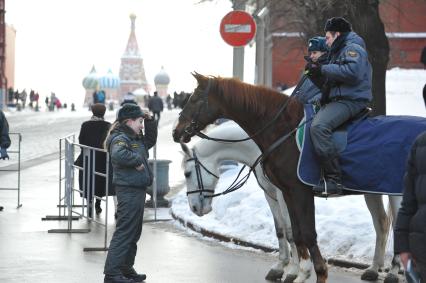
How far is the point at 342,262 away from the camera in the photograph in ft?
39.5

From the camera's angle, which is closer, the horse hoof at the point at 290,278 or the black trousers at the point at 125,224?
the black trousers at the point at 125,224

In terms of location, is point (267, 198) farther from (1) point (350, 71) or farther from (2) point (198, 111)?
(1) point (350, 71)

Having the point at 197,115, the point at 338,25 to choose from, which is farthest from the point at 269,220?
the point at 338,25

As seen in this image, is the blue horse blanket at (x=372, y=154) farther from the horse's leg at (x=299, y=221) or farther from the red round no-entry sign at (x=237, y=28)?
the red round no-entry sign at (x=237, y=28)

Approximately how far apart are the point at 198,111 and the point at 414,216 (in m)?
4.72

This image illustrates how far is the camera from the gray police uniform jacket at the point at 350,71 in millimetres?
9633

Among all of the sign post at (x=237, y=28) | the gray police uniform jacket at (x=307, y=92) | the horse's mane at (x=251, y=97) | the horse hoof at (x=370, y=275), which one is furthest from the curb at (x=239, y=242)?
the sign post at (x=237, y=28)

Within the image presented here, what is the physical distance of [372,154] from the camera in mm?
10000

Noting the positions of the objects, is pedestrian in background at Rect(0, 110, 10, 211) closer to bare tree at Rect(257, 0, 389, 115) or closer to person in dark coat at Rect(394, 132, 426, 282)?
bare tree at Rect(257, 0, 389, 115)

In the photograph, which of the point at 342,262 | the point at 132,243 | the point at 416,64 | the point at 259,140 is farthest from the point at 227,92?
the point at 416,64

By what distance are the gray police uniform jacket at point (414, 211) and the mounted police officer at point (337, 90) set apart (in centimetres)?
360

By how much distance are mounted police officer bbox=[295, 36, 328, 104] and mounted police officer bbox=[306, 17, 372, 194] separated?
0.36ft

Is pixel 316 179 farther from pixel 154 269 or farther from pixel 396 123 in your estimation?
pixel 154 269

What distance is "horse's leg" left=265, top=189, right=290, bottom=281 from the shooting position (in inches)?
448
